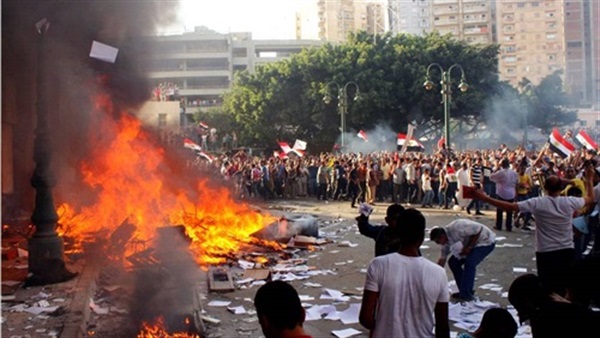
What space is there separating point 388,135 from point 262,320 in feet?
119

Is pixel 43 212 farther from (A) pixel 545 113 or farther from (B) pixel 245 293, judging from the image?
(A) pixel 545 113

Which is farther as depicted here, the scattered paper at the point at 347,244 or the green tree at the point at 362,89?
the green tree at the point at 362,89

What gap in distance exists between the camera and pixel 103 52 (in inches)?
591

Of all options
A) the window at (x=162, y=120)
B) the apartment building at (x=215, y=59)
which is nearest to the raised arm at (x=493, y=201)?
the window at (x=162, y=120)

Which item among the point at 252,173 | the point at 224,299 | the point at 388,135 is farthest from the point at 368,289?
the point at 388,135

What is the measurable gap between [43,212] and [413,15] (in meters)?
106

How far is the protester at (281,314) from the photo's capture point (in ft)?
8.44

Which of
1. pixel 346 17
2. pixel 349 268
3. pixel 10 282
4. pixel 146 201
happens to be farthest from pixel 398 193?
pixel 346 17

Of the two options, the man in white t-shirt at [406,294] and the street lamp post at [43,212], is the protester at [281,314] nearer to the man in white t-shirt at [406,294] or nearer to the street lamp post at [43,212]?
the man in white t-shirt at [406,294]

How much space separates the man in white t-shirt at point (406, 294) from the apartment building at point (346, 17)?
10912cm

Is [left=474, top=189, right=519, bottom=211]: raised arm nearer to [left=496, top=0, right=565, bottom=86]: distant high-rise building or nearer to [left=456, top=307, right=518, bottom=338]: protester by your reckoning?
[left=456, top=307, right=518, bottom=338]: protester

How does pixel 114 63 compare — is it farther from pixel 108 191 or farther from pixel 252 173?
pixel 252 173

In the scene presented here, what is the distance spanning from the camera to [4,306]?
24.1 feet

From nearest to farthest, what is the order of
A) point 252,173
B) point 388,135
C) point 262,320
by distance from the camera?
point 262,320, point 252,173, point 388,135
